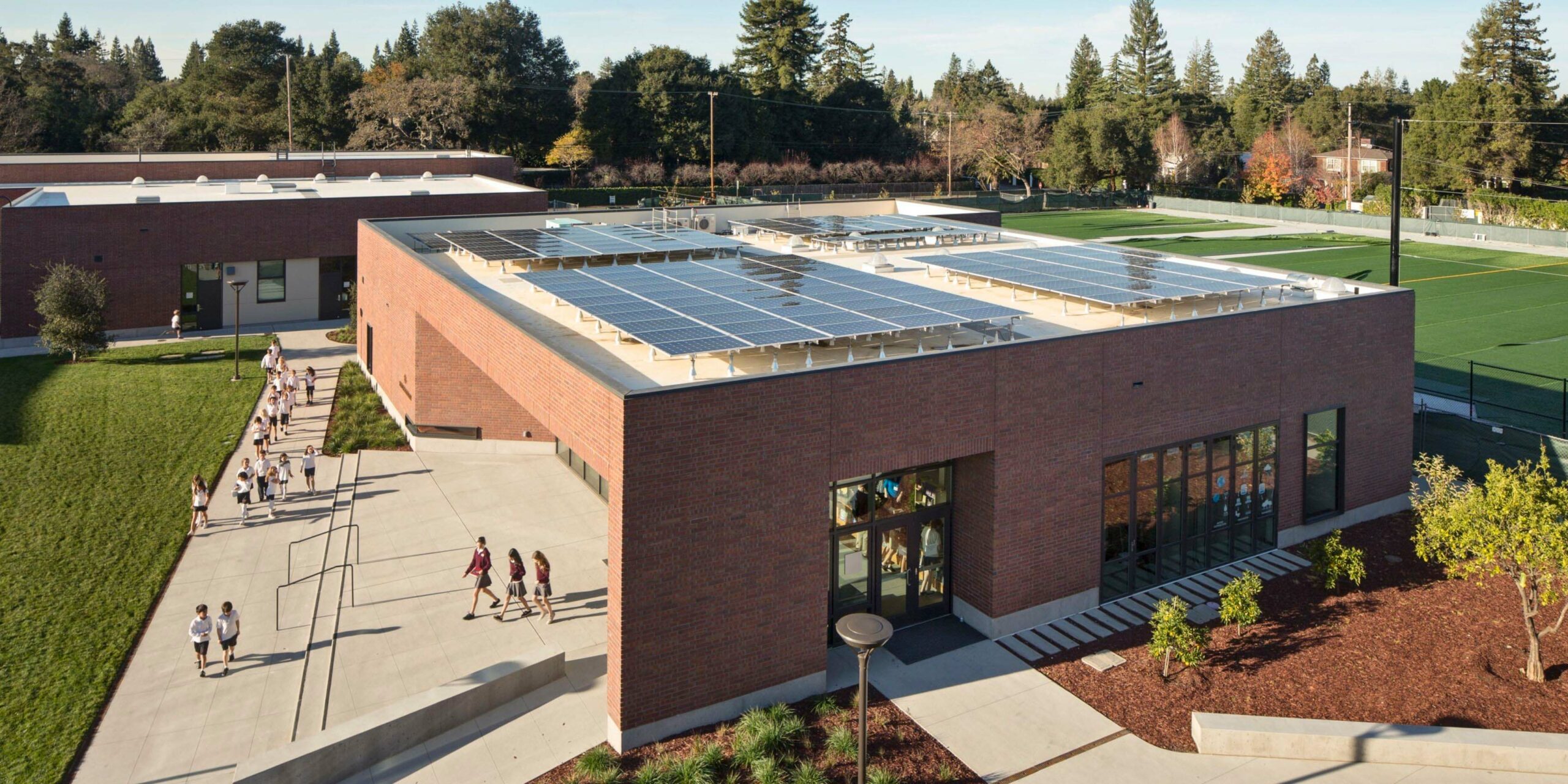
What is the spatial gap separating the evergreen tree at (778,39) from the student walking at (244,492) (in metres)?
87.6

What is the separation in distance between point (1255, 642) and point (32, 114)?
8285 centimetres

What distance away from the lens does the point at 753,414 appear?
43.0 ft

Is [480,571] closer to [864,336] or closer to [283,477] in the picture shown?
[864,336]

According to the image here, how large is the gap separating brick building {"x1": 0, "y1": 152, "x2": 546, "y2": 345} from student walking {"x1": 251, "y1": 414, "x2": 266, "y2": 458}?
14.6 metres

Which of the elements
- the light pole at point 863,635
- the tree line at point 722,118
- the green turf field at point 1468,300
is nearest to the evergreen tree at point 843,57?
the tree line at point 722,118

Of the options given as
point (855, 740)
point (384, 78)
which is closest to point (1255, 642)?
point (855, 740)

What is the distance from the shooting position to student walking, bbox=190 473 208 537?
20.7 metres

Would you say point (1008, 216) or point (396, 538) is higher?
point (1008, 216)

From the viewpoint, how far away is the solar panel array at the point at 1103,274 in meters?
18.5

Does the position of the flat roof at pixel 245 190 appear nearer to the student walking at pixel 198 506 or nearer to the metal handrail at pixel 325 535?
the student walking at pixel 198 506

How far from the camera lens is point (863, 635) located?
975 cm

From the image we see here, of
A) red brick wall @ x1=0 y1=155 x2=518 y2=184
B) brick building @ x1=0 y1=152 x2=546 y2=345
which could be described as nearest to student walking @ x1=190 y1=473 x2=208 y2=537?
brick building @ x1=0 y1=152 x2=546 y2=345

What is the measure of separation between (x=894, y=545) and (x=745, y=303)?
441cm

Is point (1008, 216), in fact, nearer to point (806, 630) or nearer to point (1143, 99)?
point (1143, 99)
